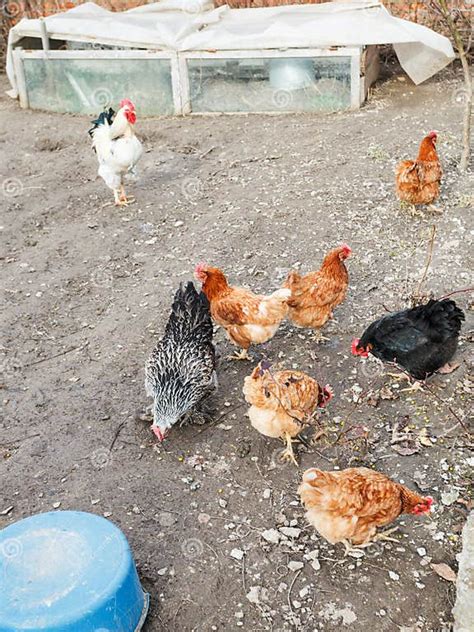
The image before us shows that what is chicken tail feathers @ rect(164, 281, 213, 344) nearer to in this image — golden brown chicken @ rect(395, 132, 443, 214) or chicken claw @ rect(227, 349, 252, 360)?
chicken claw @ rect(227, 349, 252, 360)

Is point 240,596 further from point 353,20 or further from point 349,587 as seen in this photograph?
point 353,20

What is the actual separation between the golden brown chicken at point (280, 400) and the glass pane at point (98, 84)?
6.72 meters

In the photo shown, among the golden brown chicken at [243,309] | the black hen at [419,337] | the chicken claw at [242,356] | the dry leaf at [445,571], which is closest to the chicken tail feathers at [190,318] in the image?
the golden brown chicken at [243,309]

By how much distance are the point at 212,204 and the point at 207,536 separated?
4.36 m

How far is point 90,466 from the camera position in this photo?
13.9ft

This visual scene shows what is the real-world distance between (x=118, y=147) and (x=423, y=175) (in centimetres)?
320

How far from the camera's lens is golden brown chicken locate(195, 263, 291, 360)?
4.65 metres

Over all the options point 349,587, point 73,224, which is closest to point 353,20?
point 73,224

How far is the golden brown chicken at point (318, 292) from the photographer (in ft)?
15.8

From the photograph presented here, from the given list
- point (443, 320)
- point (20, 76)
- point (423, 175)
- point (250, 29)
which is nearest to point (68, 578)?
point (443, 320)

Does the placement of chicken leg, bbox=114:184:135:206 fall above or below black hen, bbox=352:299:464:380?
below

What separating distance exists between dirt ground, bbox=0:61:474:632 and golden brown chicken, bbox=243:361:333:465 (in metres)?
0.30

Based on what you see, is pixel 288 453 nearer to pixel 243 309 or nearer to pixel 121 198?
pixel 243 309

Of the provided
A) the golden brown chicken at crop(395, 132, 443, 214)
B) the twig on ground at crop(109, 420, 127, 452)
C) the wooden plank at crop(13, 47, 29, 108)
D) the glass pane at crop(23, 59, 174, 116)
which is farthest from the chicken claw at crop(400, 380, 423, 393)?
Answer: the wooden plank at crop(13, 47, 29, 108)
